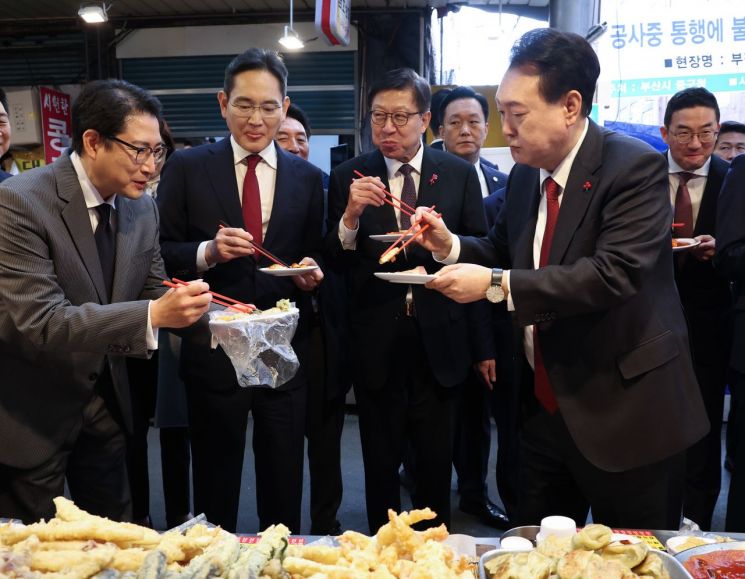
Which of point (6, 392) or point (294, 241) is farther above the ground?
point (294, 241)

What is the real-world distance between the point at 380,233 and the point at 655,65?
11.8 feet

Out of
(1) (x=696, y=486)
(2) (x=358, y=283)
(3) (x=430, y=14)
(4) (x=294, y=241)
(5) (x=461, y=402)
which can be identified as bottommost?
(1) (x=696, y=486)

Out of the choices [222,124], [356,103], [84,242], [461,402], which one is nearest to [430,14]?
[356,103]

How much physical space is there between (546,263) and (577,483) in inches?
25.1

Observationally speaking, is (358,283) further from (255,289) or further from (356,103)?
(356,103)

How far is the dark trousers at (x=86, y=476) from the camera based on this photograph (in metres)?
1.92

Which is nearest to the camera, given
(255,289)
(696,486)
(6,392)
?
(6,392)

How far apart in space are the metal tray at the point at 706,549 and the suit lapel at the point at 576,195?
2.66ft

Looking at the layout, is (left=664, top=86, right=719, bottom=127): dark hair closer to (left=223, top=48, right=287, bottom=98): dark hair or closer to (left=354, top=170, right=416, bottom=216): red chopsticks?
(left=354, top=170, right=416, bottom=216): red chopsticks

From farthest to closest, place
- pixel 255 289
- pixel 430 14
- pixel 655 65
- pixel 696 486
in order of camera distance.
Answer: pixel 430 14
pixel 655 65
pixel 696 486
pixel 255 289

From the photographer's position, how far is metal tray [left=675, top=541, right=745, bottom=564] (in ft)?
4.28

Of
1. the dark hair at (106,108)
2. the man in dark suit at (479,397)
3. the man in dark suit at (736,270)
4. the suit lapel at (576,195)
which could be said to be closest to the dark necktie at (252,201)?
the dark hair at (106,108)

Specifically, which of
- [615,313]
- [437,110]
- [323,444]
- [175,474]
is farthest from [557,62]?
[175,474]

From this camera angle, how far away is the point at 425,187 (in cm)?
276
